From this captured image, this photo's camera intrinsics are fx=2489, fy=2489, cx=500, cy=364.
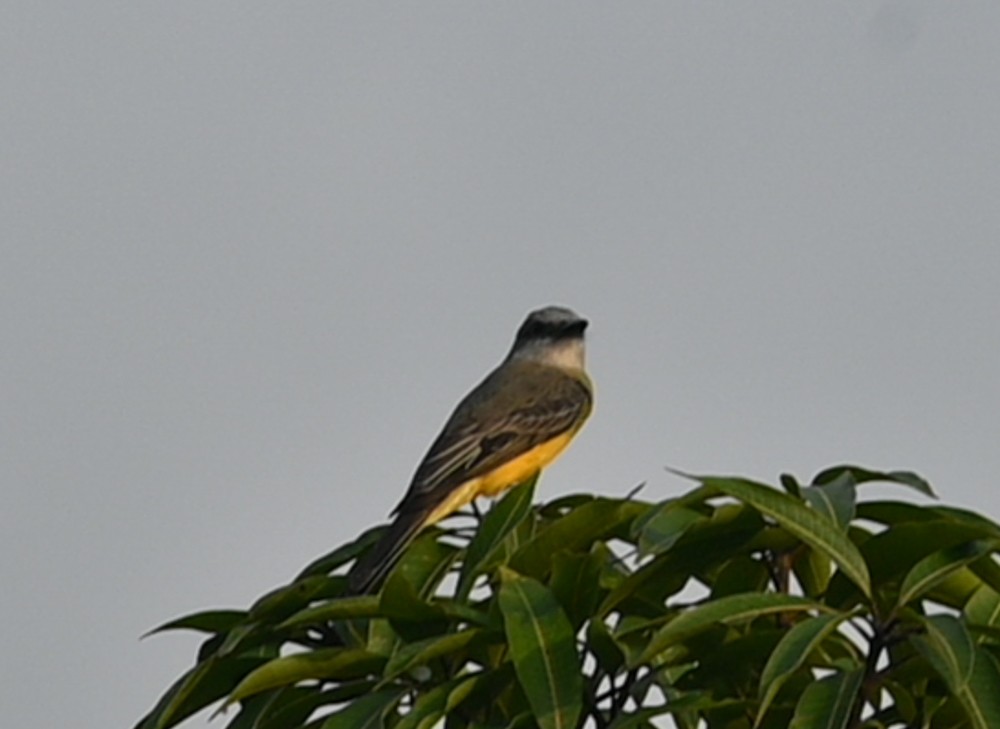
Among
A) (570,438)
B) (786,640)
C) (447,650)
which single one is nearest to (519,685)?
(447,650)

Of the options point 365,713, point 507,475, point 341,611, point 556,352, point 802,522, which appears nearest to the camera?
point 802,522

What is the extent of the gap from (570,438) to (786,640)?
5.81 meters

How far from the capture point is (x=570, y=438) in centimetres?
1051

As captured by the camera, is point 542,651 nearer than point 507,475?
Yes

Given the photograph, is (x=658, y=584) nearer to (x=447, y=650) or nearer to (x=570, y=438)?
(x=447, y=650)

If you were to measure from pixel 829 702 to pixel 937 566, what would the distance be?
380 millimetres

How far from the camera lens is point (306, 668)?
5.22 metres

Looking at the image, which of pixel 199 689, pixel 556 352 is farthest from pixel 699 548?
pixel 556 352

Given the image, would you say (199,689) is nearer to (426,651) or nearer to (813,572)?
(426,651)

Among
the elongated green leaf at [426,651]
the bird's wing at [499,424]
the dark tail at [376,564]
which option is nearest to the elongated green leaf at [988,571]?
the elongated green leaf at [426,651]

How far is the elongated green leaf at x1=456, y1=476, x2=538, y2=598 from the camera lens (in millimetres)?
5398

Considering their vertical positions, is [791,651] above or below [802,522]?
below

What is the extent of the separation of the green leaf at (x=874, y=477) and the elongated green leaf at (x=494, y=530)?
64cm

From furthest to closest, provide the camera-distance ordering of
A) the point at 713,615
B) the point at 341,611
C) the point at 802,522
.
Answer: the point at 341,611 < the point at 802,522 < the point at 713,615
